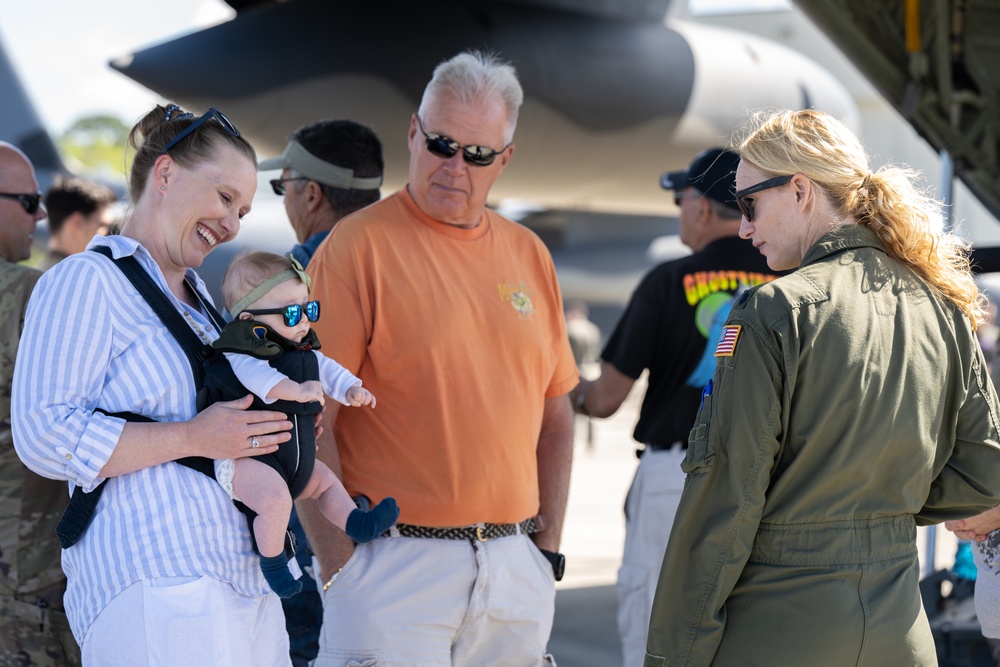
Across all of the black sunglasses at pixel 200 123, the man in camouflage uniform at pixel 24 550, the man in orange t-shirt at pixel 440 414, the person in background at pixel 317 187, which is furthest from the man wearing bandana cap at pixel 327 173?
the black sunglasses at pixel 200 123

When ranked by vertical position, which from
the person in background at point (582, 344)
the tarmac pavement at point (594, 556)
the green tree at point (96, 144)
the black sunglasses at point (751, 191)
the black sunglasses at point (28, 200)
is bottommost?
the green tree at point (96, 144)

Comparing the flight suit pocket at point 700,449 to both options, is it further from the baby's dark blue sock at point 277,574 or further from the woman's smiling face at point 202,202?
the woman's smiling face at point 202,202

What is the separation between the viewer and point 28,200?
3076mm

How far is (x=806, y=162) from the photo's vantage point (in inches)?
78.4

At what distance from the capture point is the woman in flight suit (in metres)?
1.83

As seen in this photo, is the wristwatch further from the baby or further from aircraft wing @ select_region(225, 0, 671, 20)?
aircraft wing @ select_region(225, 0, 671, 20)

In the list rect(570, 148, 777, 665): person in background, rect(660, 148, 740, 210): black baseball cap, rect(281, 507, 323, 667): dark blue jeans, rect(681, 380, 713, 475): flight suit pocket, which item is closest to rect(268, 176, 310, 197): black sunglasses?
rect(281, 507, 323, 667): dark blue jeans

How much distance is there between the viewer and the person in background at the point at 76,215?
427 cm

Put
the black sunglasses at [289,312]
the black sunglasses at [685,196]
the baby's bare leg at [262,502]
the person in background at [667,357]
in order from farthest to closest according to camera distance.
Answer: the black sunglasses at [685,196], the person in background at [667,357], the black sunglasses at [289,312], the baby's bare leg at [262,502]

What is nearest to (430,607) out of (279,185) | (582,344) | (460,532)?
(460,532)

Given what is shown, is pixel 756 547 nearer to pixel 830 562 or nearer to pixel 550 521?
pixel 830 562

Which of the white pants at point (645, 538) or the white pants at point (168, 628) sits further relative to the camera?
the white pants at point (645, 538)

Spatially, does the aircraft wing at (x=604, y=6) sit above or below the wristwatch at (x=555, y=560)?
above

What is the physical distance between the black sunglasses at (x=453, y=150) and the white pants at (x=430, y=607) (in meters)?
0.97
